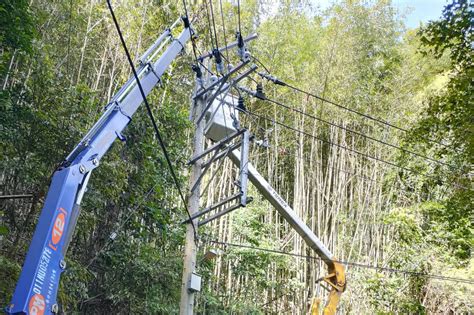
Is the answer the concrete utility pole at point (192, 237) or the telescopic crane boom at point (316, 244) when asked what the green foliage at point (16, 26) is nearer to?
the concrete utility pole at point (192, 237)

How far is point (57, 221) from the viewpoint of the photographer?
1910mm

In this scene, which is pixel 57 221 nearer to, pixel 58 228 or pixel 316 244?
pixel 58 228

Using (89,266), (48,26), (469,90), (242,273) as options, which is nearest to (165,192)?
(89,266)

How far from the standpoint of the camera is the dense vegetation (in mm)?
3896

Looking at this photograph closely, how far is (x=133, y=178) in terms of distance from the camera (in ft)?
16.3

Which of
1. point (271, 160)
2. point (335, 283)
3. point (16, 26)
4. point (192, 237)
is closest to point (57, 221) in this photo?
point (192, 237)

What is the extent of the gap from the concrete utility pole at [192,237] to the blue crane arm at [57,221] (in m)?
1.29

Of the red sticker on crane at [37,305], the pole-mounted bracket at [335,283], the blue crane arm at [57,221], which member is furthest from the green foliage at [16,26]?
the pole-mounted bracket at [335,283]

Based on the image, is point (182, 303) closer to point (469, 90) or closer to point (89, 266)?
point (89, 266)

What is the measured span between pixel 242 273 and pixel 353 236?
2346 millimetres

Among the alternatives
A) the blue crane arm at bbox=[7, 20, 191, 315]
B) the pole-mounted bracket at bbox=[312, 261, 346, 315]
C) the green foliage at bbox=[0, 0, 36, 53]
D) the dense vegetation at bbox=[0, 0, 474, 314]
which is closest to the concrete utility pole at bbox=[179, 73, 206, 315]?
the dense vegetation at bbox=[0, 0, 474, 314]

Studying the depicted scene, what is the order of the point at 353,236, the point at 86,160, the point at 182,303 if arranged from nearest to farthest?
1. the point at 86,160
2. the point at 182,303
3. the point at 353,236

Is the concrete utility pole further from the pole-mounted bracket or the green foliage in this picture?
the pole-mounted bracket

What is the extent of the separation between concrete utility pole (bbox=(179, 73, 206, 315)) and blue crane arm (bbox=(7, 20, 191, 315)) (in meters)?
1.29
